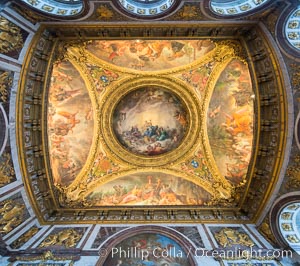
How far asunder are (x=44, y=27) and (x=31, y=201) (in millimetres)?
8752

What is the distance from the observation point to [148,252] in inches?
421

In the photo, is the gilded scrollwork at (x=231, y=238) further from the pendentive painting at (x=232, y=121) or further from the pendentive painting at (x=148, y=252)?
the pendentive painting at (x=232, y=121)

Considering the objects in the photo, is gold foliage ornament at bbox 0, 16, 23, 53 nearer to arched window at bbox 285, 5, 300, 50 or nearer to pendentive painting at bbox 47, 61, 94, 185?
pendentive painting at bbox 47, 61, 94, 185

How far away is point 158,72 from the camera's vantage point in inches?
609

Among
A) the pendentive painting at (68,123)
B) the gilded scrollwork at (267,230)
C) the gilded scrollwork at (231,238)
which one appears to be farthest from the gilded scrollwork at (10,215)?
the gilded scrollwork at (267,230)

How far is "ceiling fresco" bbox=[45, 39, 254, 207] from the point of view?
45.5 feet

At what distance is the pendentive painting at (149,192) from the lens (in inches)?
590

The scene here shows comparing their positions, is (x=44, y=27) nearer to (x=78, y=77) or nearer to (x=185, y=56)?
(x=78, y=77)

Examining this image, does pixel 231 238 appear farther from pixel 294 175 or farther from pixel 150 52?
pixel 150 52

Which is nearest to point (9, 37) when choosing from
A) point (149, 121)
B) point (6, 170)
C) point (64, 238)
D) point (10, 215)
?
point (6, 170)

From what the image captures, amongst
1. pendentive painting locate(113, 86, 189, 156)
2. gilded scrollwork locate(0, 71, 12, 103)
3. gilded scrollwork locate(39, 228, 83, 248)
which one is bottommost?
→ gilded scrollwork locate(39, 228, 83, 248)

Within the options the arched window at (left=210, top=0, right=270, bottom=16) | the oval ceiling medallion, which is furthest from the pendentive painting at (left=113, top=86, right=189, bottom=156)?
the arched window at (left=210, top=0, right=270, bottom=16)

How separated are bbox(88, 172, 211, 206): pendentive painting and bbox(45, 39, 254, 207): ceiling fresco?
69 millimetres

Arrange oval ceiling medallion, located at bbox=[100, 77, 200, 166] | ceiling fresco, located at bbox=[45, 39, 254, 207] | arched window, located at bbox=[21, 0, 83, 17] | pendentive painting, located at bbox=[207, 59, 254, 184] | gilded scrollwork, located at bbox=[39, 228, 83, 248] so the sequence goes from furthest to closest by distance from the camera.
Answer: oval ceiling medallion, located at bbox=[100, 77, 200, 166]
ceiling fresco, located at bbox=[45, 39, 254, 207]
pendentive painting, located at bbox=[207, 59, 254, 184]
gilded scrollwork, located at bbox=[39, 228, 83, 248]
arched window, located at bbox=[21, 0, 83, 17]
